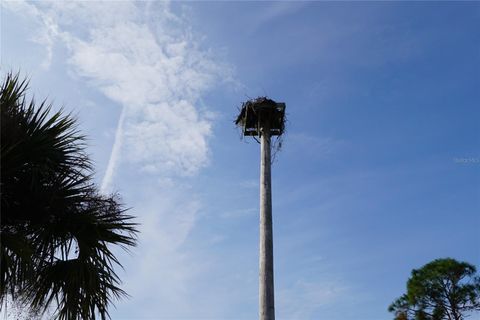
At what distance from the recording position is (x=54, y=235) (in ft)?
22.2

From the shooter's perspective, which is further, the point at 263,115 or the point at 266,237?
the point at 263,115

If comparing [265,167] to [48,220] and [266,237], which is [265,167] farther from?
[48,220]

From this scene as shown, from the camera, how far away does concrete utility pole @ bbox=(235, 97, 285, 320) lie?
988 cm

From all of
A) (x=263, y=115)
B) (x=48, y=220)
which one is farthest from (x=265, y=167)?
(x=48, y=220)

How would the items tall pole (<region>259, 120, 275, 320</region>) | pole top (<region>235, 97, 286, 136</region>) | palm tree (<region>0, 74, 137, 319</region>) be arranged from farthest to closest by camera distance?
pole top (<region>235, 97, 286, 136</region>) → tall pole (<region>259, 120, 275, 320</region>) → palm tree (<region>0, 74, 137, 319</region>)


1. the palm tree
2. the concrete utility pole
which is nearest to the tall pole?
the concrete utility pole

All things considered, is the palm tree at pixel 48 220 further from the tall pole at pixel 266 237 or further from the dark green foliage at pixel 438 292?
the dark green foliage at pixel 438 292

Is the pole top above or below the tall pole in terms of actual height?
above

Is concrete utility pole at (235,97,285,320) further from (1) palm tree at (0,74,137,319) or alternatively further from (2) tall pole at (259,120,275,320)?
(1) palm tree at (0,74,137,319)

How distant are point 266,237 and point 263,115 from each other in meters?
3.31

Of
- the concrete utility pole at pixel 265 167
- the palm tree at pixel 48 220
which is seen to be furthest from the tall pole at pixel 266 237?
the palm tree at pixel 48 220

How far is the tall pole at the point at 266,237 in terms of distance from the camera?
385 inches

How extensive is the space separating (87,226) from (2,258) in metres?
1.26

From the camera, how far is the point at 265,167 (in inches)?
452
